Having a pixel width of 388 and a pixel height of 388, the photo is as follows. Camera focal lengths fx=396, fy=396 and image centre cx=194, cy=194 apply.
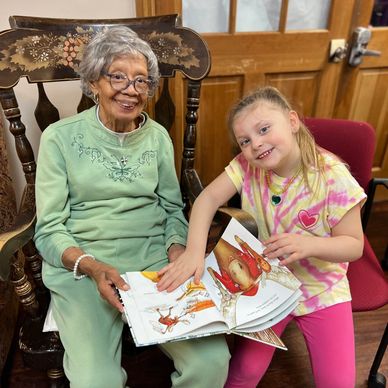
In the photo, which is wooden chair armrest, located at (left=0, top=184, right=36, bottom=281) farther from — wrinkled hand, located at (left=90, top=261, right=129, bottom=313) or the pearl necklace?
the pearl necklace

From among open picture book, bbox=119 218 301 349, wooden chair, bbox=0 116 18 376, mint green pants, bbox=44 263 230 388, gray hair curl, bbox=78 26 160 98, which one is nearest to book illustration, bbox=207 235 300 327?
open picture book, bbox=119 218 301 349

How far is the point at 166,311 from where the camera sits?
96 cm

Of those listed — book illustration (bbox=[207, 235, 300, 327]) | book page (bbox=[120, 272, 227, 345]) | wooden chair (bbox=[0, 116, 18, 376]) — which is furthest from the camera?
wooden chair (bbox=[0, 116, 18, 376])

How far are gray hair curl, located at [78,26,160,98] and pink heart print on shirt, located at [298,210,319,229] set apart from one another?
2.00ft

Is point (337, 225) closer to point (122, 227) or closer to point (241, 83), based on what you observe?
point (122, 227)

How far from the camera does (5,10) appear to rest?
1.47m

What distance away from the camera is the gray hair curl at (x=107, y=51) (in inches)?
42.9

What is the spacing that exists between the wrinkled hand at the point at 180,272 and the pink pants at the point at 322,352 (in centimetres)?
27

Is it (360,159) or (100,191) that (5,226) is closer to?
(100,191)

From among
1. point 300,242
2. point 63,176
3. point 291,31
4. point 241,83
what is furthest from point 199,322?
point 291,31

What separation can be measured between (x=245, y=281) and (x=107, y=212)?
475 millimetres

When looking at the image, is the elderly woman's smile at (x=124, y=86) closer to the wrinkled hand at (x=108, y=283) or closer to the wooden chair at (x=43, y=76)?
the wooden chair at (x=43, y=76)

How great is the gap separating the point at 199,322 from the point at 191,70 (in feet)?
2.70

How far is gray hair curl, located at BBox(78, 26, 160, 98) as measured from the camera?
3.57ft
